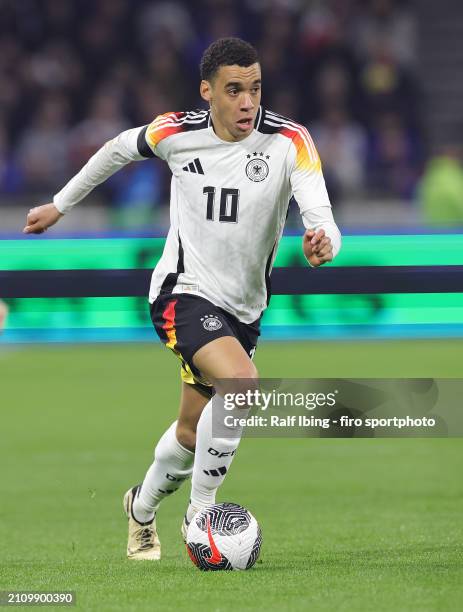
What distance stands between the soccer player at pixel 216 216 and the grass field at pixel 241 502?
2.00 feet

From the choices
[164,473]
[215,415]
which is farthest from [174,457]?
[215,415]

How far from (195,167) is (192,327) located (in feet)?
2.31

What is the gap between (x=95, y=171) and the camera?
6297mm

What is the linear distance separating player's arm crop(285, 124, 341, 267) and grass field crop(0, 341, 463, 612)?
1.27 metres

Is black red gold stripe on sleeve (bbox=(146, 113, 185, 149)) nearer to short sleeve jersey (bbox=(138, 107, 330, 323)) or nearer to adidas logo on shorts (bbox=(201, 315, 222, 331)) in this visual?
short sleeve jersey (bbox=(138, 107, 330, 323))

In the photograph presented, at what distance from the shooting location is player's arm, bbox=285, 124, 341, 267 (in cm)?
545

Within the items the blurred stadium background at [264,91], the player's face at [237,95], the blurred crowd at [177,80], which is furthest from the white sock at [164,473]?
the blurred crowd at [177,80]

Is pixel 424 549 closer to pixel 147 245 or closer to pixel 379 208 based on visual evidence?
pixel 147 245

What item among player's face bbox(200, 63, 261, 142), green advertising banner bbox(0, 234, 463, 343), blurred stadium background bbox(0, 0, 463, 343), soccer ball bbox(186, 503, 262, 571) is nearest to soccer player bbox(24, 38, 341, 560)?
player's face bbox(200, 63, 261, 142)

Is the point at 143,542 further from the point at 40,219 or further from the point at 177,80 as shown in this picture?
the point at 177,80

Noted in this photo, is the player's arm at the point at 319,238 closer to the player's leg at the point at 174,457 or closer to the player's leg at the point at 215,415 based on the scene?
the player's leg at the point at 215,415

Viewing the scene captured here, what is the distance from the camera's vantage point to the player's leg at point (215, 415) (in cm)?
566

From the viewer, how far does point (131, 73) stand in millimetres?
18875

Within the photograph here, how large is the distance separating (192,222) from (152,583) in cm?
155
